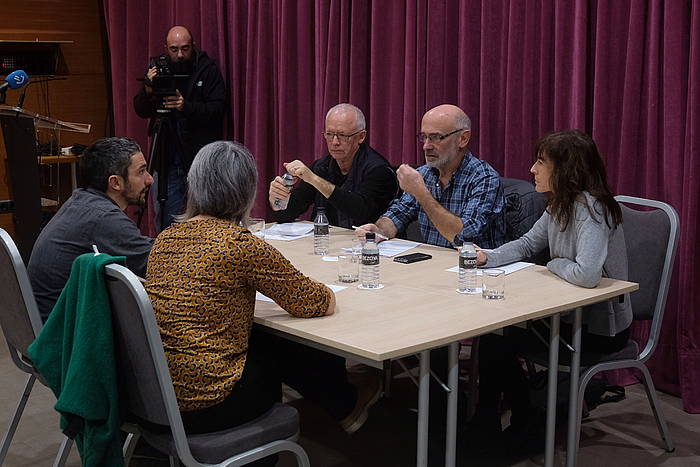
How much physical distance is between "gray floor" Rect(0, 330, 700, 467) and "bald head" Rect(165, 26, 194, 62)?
271 centimetres

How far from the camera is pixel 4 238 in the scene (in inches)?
95.3

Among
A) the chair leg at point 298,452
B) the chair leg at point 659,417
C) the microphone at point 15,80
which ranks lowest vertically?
the chair leg at point 659,417

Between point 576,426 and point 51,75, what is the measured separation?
17.7 feet

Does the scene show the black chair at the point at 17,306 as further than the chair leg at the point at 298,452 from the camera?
Yes

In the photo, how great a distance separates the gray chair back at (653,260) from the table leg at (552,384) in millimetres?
531

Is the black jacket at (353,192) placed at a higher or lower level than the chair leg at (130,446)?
higher

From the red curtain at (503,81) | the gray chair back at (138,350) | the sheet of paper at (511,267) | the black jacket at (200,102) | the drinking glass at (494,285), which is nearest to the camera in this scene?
the gray chair back at (138,350)

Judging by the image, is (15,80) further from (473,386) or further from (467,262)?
(473,386)

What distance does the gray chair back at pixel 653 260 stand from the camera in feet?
9.93

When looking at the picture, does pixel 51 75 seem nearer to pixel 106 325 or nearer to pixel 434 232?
pixel 434 232

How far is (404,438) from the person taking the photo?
10.6 ft

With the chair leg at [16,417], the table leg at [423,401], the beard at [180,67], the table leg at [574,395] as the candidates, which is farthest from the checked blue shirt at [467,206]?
the beard at [180,67]

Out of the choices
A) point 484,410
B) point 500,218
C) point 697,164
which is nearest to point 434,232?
point 500,218

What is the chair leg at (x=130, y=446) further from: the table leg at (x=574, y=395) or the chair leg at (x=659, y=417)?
the chair leg at (x=659, y=417)
